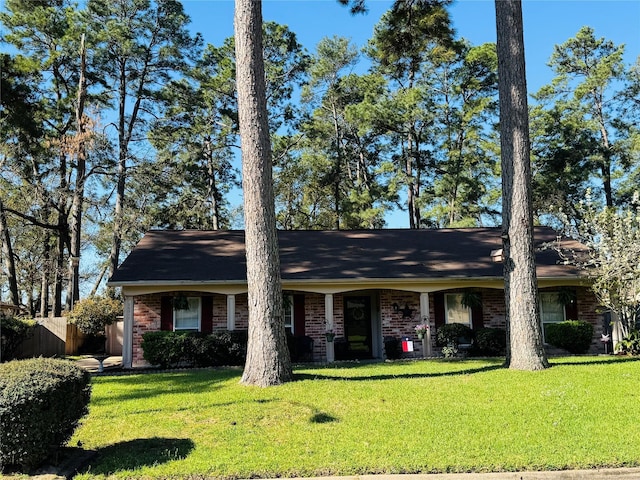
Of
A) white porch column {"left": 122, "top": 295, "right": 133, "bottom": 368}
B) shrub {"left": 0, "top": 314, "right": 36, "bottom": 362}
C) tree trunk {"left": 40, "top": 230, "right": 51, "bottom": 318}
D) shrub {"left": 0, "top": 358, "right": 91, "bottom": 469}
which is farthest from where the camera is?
tree trunk {"left": 40, "top": 230, "right": 51, "bottom": 318}

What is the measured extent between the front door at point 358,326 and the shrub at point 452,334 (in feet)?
7.54

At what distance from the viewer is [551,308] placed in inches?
617

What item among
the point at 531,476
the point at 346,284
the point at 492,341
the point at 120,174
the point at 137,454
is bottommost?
the point at 531,476

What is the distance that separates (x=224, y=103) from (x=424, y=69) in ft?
37.2

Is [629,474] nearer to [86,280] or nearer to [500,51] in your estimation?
[500,51]

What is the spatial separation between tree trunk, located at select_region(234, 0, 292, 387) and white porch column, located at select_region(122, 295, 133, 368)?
609cm

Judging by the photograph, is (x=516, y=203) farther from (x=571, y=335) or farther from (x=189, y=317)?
(x=189, y=317)

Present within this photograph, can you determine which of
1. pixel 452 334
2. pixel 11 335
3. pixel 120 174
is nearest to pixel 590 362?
pixel 452 334

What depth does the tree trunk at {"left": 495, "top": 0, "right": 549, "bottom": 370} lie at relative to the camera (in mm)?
10188

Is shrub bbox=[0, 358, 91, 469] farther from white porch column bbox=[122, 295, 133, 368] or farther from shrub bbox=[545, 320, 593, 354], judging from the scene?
shrub bbox=[545, 320, 593, 354]

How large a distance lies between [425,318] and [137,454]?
10464 mm

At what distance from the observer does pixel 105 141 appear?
23.6m

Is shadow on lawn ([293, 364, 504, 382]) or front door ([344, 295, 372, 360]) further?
front door ([344, 295, 372, 360])

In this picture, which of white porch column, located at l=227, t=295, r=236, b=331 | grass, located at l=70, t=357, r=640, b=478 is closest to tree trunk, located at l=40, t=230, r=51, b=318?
white porch column, located at l=227, t=295, r=236, b=331
